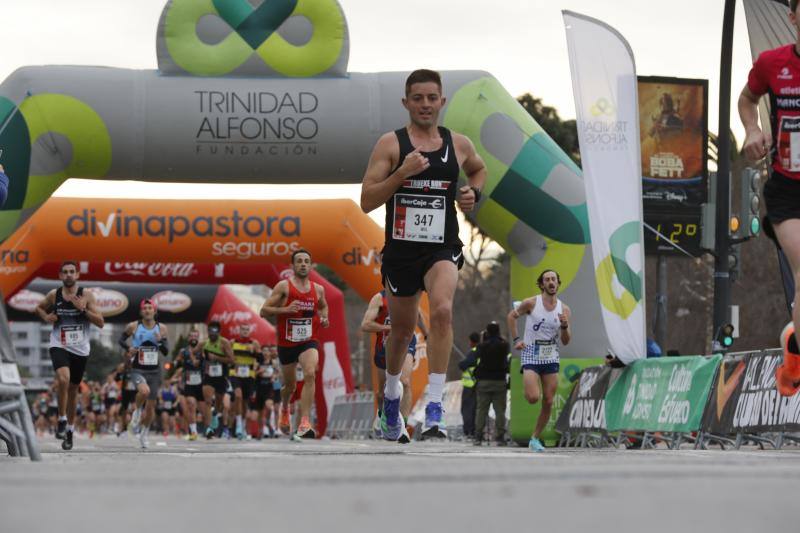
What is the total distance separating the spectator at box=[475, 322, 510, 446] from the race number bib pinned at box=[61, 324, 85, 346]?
6.41 metres

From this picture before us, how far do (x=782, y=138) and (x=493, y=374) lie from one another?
13110 mm

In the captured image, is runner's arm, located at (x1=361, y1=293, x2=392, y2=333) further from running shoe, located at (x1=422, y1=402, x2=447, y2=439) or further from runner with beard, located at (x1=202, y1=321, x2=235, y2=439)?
runner with beard, located at (x1=202, y1=321, x2=235, y2=439)

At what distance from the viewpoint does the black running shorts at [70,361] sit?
15.3 m

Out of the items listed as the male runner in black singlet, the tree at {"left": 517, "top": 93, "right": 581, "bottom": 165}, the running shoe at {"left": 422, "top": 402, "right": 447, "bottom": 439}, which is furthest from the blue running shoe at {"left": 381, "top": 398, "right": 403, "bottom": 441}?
the tree at {"left": 517, "top": 93, "right": 581, "bottom": 165}

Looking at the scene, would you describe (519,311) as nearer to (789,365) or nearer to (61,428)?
(61,428)

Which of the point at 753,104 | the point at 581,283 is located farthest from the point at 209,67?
the point at 753,104

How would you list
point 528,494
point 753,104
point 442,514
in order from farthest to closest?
point 753,104
point 528,494
point 442,514

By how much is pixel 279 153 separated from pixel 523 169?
267cm

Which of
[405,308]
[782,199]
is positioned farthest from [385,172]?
[782,199]

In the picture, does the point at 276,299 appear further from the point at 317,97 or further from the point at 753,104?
the point at 753,104

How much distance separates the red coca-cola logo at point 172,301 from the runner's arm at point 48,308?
70.6ft

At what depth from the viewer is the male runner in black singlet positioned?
870 centimetres

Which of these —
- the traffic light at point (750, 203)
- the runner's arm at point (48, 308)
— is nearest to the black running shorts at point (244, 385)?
the traffic light at point (750, 203)

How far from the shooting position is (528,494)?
3.57 metres
